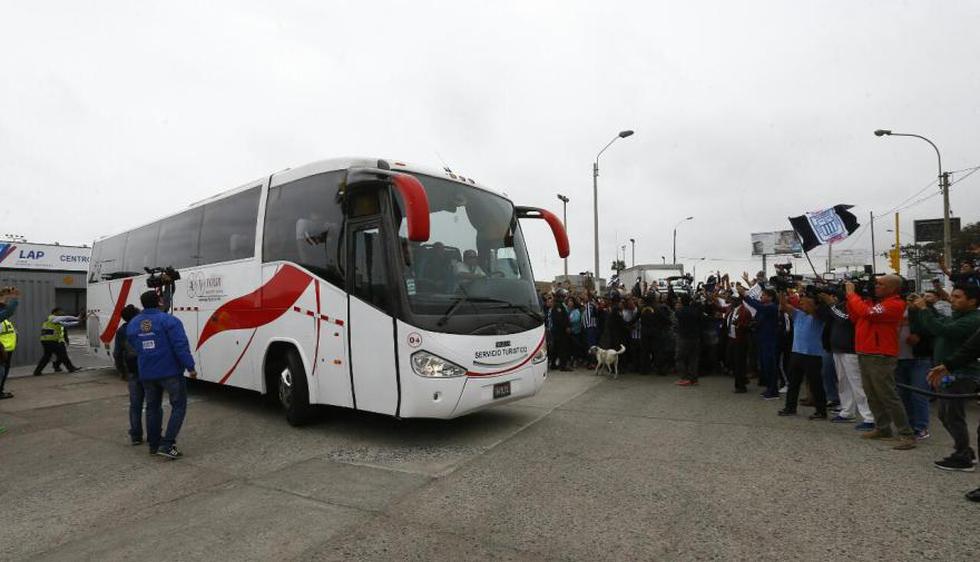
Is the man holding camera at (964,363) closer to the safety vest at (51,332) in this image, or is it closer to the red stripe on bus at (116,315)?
the red stripe on bus at (116,315)

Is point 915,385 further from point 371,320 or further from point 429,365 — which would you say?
point 371,320

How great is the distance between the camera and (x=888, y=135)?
71.3 ft

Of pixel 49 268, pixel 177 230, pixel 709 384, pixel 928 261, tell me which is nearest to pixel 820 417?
pixel 709 384

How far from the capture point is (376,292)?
5.76 metres

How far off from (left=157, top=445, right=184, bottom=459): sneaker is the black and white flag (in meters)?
11.2

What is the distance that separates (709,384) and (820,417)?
315 cm

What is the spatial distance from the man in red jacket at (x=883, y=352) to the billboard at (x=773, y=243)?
2612 inches

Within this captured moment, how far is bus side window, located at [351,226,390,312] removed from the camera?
571 cm

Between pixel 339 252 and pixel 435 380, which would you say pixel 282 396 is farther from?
pixel 435 380

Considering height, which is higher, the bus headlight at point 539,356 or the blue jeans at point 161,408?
the bus headlight at point 539,356

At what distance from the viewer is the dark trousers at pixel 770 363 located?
28.3ft

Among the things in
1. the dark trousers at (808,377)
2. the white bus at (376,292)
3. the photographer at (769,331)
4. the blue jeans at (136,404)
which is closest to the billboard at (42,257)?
the white bus at (376,292)

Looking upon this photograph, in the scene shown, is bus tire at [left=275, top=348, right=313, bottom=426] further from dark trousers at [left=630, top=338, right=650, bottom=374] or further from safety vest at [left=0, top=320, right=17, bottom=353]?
dark trousers at [left=630, top=338, right=650, bottom=374]

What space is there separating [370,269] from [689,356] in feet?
23.5
